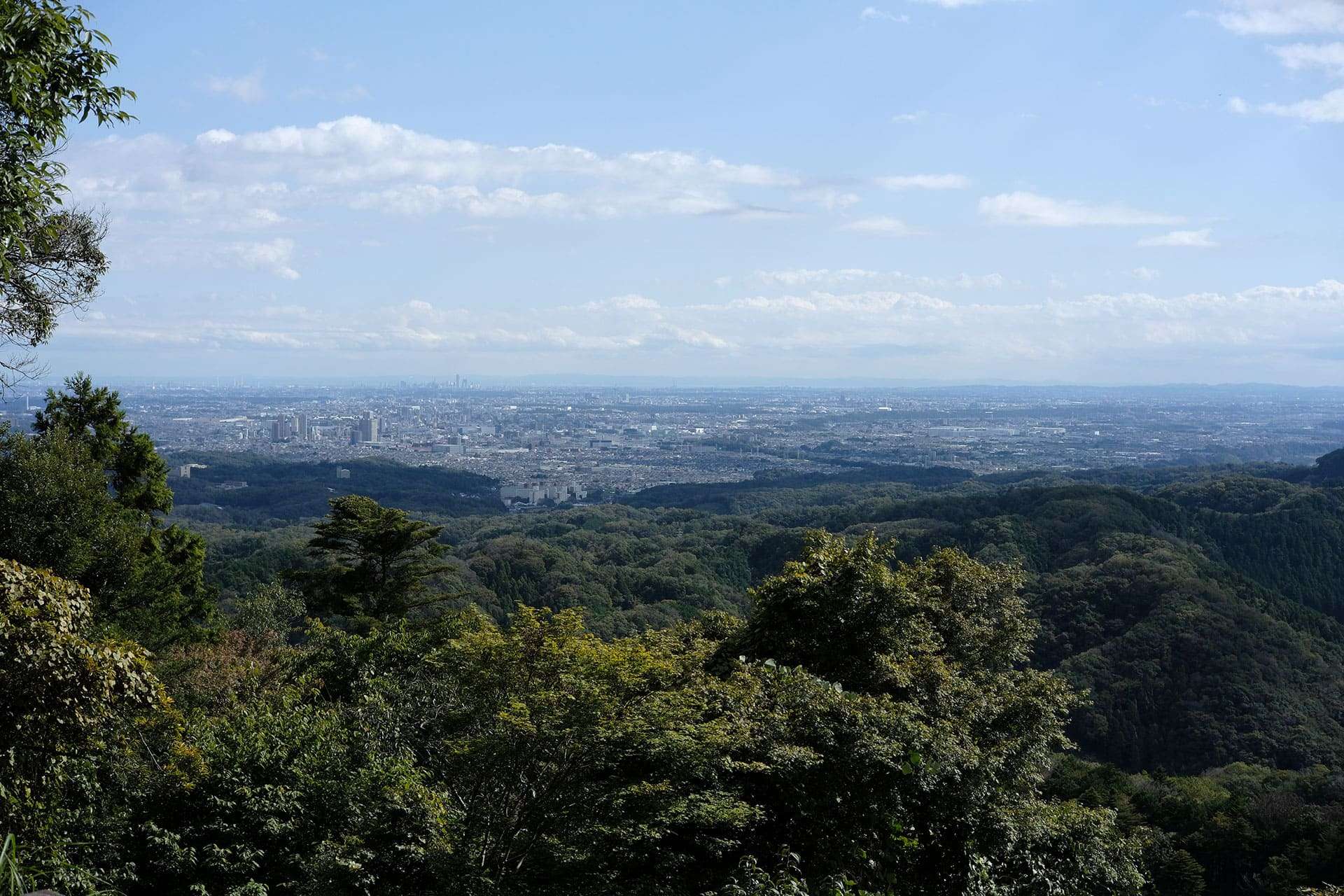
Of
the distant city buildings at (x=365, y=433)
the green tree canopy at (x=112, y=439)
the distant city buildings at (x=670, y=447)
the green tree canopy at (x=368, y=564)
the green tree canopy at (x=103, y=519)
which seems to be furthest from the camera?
the distant city buildings at (x=365, y=433)

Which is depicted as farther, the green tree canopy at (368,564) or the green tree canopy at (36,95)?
the green tree canopy at (368,564)

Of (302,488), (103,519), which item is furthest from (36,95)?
(302,488)

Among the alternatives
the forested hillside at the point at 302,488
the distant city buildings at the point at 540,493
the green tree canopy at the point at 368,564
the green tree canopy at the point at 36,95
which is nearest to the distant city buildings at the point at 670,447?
the distant city buildings at the point at 540,493

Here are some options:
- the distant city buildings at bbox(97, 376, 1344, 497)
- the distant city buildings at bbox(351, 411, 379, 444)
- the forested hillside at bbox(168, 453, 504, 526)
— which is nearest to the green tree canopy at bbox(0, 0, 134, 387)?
the forested hillside at bbox(168, 453, 504, 526)

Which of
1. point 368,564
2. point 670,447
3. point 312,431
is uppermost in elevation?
point 368,564

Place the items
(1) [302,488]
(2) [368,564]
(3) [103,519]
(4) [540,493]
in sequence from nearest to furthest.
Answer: (3) [103,519], (2) [368,564], (1) [302,488], (4) [540,493]

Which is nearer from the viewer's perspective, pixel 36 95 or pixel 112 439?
pixel 36 95

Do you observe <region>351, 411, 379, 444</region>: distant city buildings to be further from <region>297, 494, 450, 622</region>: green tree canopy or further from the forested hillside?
<region>297, 494, 450, 622</region>: green tree canopy

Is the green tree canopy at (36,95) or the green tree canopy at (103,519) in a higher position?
the green tree canopy at (36,95)

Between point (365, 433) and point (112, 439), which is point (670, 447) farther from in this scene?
point (112, 439)

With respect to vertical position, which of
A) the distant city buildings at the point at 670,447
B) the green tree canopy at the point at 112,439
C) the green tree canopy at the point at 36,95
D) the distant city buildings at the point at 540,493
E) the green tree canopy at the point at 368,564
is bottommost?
the distant city buildings at the point at 540,493

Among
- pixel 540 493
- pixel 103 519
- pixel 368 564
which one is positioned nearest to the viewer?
pixel 103 519

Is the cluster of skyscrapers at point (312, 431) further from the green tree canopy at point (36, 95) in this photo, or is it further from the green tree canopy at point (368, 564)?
the green tree canopy at point (36, 95)
